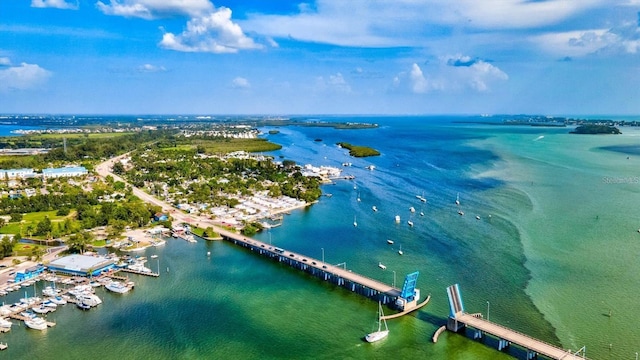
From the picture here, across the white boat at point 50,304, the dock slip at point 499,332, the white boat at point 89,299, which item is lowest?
the white boat at point 50,304

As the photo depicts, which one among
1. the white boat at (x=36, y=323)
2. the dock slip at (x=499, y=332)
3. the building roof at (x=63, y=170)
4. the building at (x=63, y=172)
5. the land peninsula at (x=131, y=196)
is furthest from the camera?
the building roof at (x=63, y=170)

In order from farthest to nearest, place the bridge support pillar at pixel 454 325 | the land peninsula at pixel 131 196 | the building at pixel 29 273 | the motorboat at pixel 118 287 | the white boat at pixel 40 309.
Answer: the land peninsula at pixel 131 196 < the building at pixel 29 273 < the motorboat at pixel 118 287 < the white boat at pixel 40 309 < the bridge support pillar at pixel 454 325

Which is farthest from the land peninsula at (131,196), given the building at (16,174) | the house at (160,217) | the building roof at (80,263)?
the building roof at (80,263)

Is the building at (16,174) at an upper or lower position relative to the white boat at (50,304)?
upper

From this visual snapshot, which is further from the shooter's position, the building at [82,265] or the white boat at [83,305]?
the building at [82,265]

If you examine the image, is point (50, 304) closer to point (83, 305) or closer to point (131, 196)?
point (83, 305)

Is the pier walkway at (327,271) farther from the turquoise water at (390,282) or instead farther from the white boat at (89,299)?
the white boat at (89,299)

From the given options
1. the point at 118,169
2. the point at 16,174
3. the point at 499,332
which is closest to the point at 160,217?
the point at 499,332

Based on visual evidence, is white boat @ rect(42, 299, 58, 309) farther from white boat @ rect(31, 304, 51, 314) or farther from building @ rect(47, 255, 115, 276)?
building @ rect(47, 255, 115, 276)
